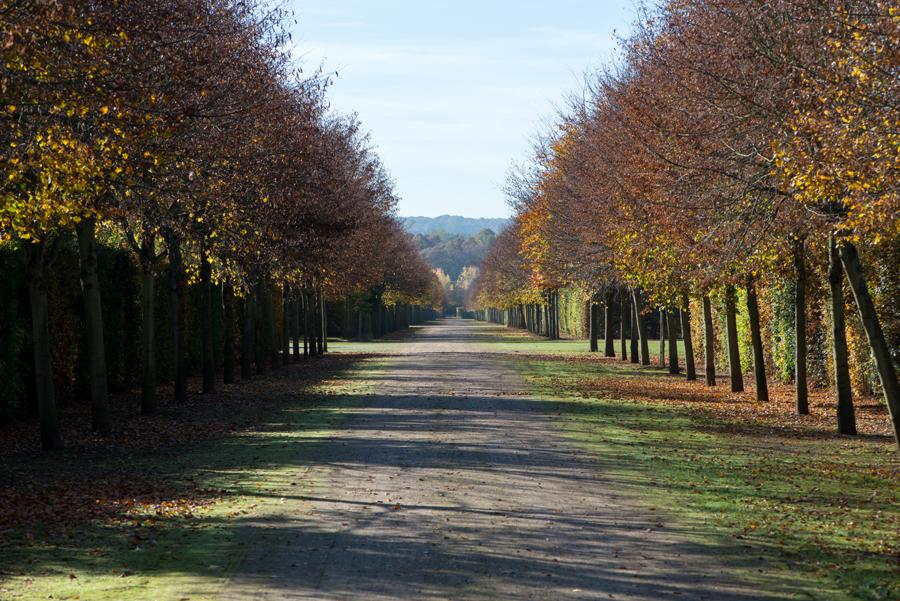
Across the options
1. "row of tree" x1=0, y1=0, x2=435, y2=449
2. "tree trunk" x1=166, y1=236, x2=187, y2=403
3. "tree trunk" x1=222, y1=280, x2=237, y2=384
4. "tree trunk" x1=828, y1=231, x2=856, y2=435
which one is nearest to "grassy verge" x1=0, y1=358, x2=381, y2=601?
"row of tree" x1=0, y1=0, x2=435, y2=449

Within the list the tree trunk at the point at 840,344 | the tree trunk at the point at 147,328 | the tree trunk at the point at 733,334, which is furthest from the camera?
the tree trunk at the point at 733,334

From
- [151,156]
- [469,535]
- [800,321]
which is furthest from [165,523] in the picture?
[800,321]

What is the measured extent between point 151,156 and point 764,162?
850cm

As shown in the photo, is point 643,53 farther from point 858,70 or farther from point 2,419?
point 2,419

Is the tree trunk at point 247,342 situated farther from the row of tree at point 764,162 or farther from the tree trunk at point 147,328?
the row of tree at point 764,162

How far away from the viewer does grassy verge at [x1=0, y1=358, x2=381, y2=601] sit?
750cm

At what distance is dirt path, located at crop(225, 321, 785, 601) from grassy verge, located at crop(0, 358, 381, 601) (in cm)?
39

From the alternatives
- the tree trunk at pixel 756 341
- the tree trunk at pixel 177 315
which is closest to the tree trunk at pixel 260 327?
the tree trunk at pixel 177 315

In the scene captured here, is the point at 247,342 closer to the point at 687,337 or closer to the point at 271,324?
the point at 271,324

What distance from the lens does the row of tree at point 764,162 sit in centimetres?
1071

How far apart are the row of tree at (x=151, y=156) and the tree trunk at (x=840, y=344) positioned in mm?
9405

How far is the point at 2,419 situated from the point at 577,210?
17368mm

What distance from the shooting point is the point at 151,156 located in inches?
481

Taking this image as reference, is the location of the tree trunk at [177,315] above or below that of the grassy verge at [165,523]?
above
